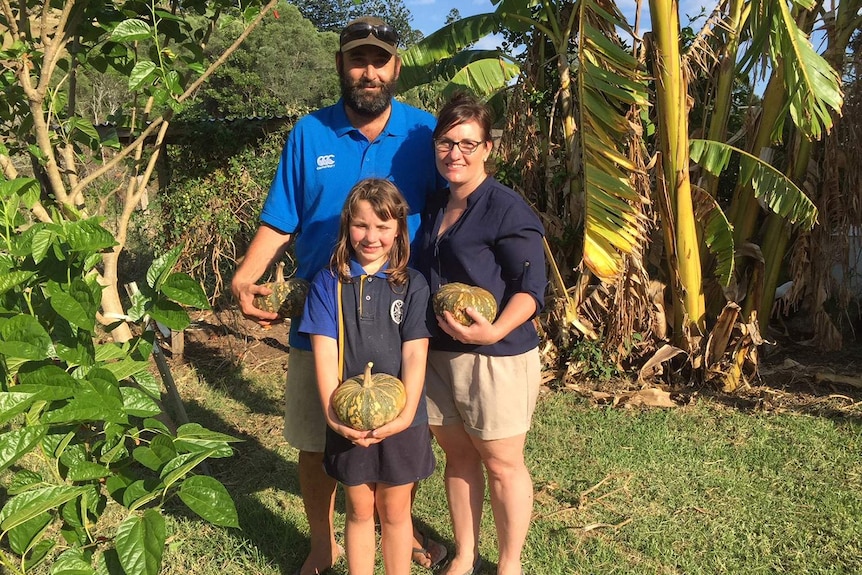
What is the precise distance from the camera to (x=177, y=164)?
7652 millimetres

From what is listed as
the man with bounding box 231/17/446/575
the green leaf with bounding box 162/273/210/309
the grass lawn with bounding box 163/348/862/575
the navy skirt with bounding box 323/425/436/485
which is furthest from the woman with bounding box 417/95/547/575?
the green leaf with bounding box 162/273/210/309

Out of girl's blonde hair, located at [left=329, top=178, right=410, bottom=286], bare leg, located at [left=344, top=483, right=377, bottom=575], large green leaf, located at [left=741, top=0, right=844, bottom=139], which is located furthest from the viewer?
large green leaf, located at [left=741, top=0, right=844, bottom=139]

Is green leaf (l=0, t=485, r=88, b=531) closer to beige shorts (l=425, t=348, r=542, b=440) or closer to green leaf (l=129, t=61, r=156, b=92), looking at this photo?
beige shorts (l=425, t=348, r=542, b=440)

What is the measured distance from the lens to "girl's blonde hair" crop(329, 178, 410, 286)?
258cm

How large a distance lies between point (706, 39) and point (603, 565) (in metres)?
4.77

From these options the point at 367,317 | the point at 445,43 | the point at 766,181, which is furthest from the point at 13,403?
the point at 445,43

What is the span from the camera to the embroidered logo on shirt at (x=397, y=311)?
2650 mm

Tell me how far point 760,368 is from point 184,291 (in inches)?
232

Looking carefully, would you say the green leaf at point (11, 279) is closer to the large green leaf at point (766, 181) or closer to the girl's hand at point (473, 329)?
the girl's hand at point (473, 329)

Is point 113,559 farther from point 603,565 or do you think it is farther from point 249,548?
point 603,565

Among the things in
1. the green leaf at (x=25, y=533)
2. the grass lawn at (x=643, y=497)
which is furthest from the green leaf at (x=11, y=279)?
the grass lawn at (x=643, y=497)

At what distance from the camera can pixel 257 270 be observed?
3.04 m

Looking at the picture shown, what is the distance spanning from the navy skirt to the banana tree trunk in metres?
3.71

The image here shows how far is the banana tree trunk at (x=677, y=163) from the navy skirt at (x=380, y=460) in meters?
3.71
